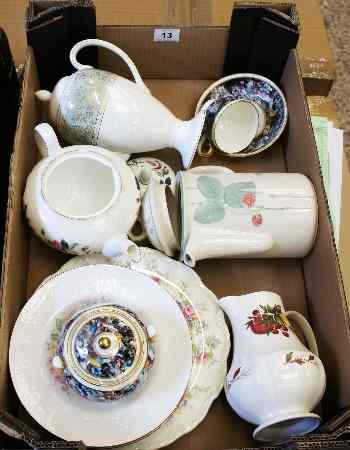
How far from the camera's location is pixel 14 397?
2.34 feet

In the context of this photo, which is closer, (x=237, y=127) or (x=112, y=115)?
(x=112, y=115)

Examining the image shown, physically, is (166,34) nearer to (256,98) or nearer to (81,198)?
(256,98)

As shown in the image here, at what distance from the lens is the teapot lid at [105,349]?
65 centimetres

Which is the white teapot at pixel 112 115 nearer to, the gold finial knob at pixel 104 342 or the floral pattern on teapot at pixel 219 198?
the floral pattern on teapot at pixel 219 198

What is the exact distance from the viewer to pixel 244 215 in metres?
0.78

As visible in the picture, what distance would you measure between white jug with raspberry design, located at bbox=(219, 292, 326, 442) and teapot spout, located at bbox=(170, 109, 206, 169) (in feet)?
0.73

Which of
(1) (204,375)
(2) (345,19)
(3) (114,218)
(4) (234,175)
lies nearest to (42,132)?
(3) (114,218)

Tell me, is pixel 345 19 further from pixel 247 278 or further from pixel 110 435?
pixel 110 435

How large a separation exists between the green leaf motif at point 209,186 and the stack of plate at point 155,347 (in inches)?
4.3

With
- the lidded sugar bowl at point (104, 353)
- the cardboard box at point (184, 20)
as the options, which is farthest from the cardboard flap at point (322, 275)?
the lidded sugar bowl at point (104, 353)

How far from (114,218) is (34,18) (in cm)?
32

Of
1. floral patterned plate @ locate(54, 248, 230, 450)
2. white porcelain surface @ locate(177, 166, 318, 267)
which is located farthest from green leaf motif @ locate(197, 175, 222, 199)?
floral patterned plate @ locate(54, 248, 230, 450)

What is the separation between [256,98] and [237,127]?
0.19 feet

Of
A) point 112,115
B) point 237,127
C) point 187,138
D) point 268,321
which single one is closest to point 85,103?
point 112,115
